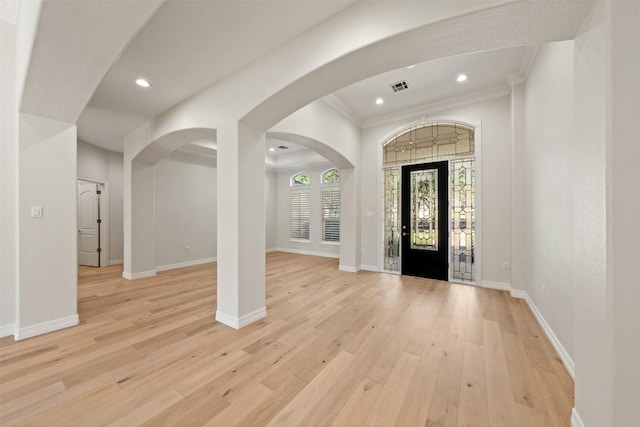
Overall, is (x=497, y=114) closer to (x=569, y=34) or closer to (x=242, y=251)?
(x=569, y=34)

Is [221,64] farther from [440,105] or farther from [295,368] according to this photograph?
[440,105]

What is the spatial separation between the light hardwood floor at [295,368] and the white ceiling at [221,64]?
3.00 meters

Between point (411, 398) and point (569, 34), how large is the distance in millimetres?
2546

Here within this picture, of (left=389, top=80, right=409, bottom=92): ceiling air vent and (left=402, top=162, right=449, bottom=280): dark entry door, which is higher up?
(left=389, top=80, right=409, bottom=92): ceiling air vent

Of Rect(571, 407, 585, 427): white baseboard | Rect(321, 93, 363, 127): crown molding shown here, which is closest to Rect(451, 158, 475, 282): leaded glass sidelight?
Rect(321, 93, 363, 127): crown molding

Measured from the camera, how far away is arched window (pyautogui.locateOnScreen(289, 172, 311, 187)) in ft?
25.8

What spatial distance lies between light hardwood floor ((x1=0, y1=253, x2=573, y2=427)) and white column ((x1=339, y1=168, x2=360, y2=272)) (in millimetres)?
1869

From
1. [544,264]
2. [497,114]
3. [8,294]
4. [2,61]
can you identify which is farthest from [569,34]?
[8,294]

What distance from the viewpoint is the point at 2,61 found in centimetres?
255

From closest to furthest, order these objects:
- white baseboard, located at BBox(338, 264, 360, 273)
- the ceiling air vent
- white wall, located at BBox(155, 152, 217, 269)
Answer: the ceiling air vent → white baseboard, located at BBox(338, 264, 360, 273) → white wall, located at BBox(155, 152, 217, 269)

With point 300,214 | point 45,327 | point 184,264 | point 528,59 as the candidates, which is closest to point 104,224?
point 184,264

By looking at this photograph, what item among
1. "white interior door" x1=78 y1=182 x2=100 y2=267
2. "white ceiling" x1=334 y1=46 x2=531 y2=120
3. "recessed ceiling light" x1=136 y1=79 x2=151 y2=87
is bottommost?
"white interior door" x1=78 y1=182 x2=100 y2=267

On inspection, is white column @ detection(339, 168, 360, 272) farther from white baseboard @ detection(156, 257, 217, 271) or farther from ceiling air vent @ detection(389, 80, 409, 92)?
white baseboard @ detection(156, 257, 217, 271)

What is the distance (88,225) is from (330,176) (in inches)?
261
